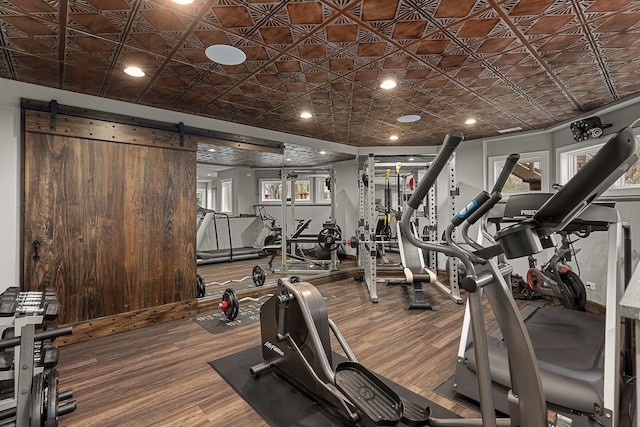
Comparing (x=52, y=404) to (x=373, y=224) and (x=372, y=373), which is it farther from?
(x=373, y=224)

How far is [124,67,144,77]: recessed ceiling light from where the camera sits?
2668 millimetres

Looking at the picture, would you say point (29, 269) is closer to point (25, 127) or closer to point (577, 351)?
point (25, 127)

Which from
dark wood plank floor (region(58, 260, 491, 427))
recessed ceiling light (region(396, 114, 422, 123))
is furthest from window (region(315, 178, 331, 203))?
dark wood plank floor (region(58, 260, 491, 427))

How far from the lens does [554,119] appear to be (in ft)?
14.0

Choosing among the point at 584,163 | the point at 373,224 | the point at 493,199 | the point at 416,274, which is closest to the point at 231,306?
the point at 373,224

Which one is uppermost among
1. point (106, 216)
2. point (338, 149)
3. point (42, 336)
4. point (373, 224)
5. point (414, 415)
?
point (338, 149)

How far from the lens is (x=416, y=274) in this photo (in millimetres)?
4289

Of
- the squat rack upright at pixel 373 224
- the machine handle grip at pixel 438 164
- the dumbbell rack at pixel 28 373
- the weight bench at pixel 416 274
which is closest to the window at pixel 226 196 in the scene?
the squat rack upright at pixel 373 224

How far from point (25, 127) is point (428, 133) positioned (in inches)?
197

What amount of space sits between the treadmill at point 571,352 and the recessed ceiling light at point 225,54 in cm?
222

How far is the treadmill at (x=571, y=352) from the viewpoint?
5.10 ft

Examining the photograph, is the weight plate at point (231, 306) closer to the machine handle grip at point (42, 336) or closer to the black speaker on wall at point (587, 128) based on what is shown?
the machine handle grip at point (42, 336)

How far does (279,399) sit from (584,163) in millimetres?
4461

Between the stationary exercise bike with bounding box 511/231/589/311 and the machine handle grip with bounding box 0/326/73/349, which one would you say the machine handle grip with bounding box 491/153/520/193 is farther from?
the stationary exercise bike with bounding box 511/231/589/311
